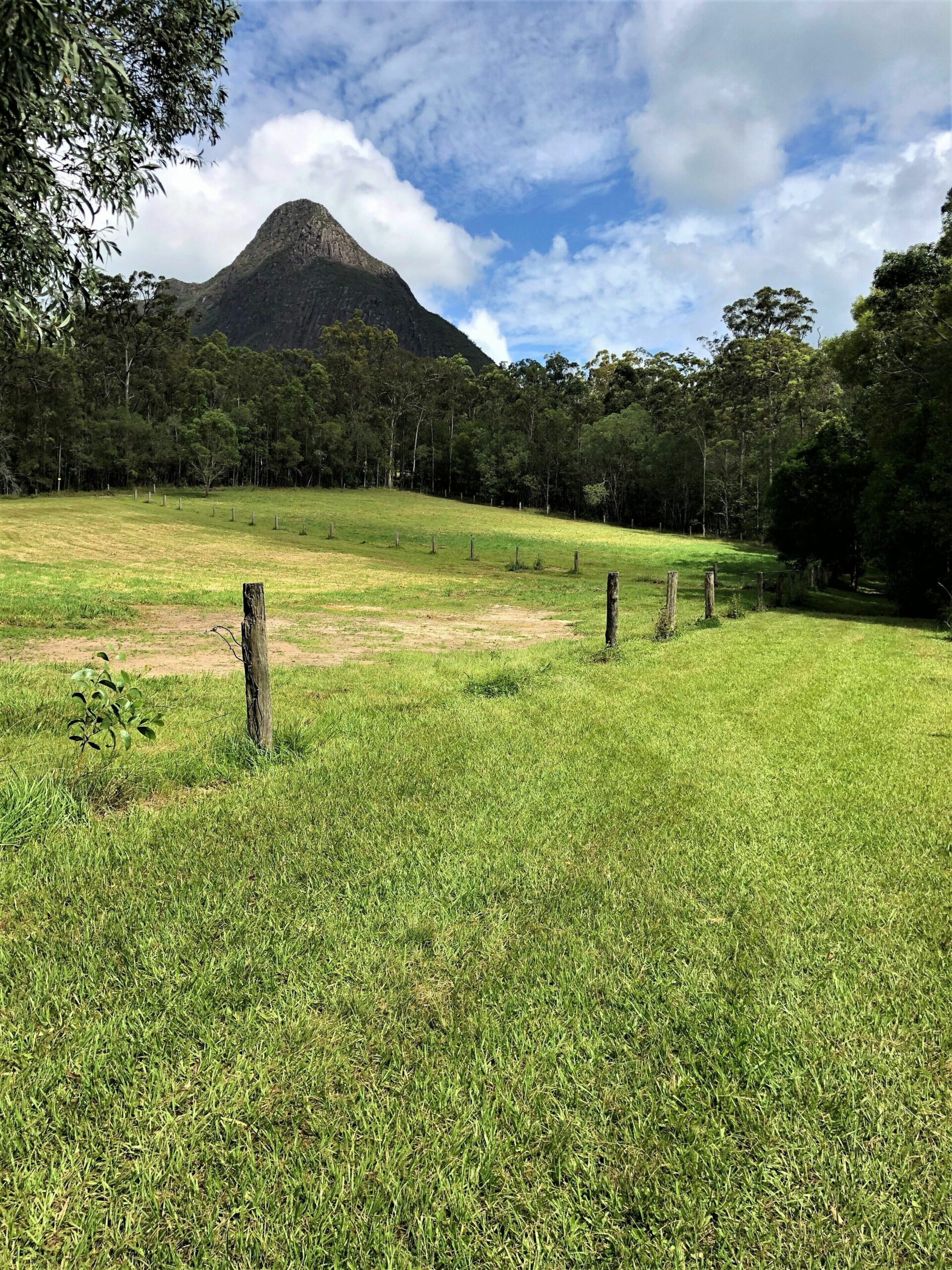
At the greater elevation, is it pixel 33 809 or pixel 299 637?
pixel 33 809

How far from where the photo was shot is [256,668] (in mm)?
6012

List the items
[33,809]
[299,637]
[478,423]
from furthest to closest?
1. [478,423]
2. [299,637]
3. [33,809]

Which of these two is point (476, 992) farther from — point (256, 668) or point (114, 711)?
point (256, 668)

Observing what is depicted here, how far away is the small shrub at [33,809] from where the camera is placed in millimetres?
4375

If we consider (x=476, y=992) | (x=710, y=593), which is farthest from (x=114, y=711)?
(x=710, y=593)

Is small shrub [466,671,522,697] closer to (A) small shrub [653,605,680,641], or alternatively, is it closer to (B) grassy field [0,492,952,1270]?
(B) grassy field [0,492,952,1270]

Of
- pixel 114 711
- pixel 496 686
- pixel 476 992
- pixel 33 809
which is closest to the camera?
pixel 476 992

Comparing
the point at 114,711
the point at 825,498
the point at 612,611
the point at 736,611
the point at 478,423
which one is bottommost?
the point at 736,611

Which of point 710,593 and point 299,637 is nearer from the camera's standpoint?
point 299,637

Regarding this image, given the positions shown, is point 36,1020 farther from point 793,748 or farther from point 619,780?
point 793,748

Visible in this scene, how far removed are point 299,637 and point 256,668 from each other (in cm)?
856

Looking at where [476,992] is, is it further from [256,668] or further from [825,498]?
[825,498]

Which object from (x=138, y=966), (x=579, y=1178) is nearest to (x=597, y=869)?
(x=579, y=1178)

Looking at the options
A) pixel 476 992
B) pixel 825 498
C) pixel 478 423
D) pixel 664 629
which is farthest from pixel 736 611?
pixel 478 423
